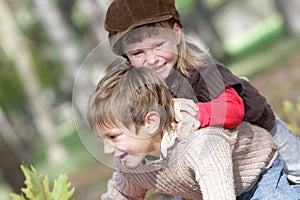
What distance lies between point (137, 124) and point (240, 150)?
534 mm

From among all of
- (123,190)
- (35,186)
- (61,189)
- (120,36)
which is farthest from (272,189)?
(35,186)

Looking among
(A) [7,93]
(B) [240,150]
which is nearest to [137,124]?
(B) [240,150]

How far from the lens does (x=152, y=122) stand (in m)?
2.76

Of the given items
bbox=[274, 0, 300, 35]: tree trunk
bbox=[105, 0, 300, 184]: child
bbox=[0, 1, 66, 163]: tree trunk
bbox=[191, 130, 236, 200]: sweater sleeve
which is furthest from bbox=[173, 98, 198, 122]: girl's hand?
bbox=[0, 1, 66, 163]: tree trunk

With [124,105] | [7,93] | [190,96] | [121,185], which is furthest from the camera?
[7,93]

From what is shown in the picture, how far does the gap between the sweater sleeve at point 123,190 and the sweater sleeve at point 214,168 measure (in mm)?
581

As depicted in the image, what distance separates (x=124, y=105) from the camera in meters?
2.72

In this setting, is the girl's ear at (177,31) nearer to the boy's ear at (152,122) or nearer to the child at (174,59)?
the child at (174,59)

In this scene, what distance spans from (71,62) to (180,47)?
21357 mm

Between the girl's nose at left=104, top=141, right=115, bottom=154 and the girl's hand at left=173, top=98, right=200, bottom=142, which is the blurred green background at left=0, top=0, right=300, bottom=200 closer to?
the girl's nose at left=104, top=141, right=115, bottom=154

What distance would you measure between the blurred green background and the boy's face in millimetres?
380

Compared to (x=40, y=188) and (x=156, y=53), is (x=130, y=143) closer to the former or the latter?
(x=156, y=53)

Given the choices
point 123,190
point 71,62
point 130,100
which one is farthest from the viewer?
point 71,62

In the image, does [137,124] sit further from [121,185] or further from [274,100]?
[274,100]
